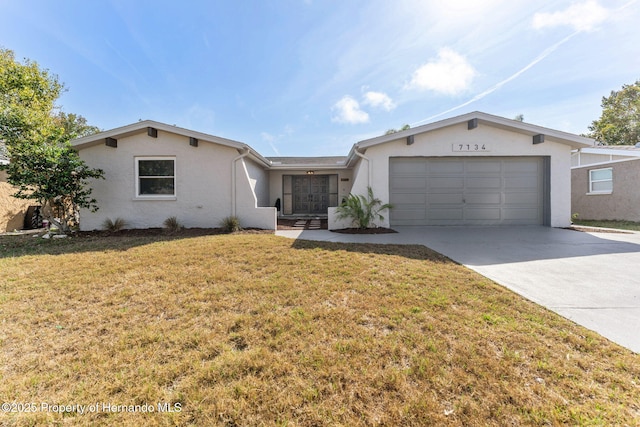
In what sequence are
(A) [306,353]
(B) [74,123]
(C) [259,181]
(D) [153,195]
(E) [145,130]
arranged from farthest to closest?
(B) [74,123] < (C) [259,181] < (D) [153,195] < (E) [145,130] < (A) [306,353]

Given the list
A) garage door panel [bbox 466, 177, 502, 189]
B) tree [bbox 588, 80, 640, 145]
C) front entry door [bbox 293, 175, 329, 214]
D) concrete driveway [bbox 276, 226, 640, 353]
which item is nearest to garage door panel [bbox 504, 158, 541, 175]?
garage door panel [bbox 466, 177, 502, 189]

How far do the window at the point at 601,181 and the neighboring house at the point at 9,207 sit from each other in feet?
83.6

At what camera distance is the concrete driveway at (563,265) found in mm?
2727

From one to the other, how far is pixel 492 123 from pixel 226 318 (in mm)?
10414

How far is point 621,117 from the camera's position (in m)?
24.8

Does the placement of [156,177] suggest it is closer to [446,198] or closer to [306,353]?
[306,353]

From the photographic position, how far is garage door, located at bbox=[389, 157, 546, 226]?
9.18m

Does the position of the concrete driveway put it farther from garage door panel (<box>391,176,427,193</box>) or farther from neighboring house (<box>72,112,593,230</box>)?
garage door panel (<box>391,176,427,193</box>)

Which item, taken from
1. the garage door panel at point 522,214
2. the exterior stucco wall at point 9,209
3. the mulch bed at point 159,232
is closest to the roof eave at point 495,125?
the garage door panel at point 522,214

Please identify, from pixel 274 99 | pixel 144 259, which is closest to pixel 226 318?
pixel 144 259

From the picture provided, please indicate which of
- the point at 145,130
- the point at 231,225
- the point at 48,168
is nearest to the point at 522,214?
the point at 231,225

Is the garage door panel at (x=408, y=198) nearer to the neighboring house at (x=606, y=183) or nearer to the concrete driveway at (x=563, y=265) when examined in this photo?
the concrete driveway at (x=563, y=265)

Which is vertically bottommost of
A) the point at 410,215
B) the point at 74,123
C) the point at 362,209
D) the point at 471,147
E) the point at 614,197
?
the point at 410,215

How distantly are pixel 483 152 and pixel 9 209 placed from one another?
1879cm
